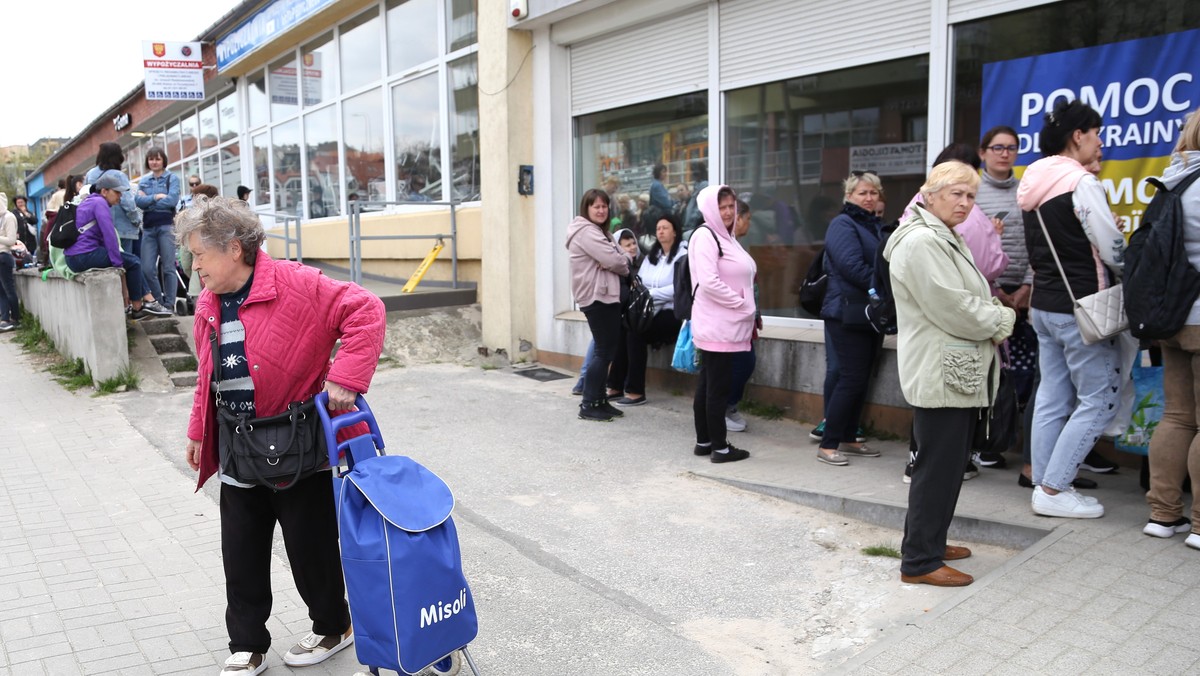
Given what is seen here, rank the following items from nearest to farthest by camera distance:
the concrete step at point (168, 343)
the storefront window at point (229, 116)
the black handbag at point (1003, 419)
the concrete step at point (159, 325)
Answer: the black handbag at point (1003, 419) → the concrete step at point (168, 343) → the concrete step at point (159, 325) → the storefront window at point (229, 116)

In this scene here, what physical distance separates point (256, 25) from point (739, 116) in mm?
11291

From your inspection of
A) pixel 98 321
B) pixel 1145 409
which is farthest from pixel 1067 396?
Result: pixel 98 321

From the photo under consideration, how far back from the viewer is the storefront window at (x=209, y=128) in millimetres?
20000

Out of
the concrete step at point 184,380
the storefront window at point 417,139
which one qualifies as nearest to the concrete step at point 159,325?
the concrete step at point 184,380

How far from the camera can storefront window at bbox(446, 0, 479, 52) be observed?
35.9 ft

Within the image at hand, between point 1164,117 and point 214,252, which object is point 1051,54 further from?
point 214,252

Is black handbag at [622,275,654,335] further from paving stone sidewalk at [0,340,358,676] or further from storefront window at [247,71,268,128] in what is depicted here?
storefront window at [247,71,268,128]

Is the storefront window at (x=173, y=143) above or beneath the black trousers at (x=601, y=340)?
above

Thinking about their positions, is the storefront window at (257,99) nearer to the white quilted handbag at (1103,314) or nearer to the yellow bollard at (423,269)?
the yellow bollard at (423,269)

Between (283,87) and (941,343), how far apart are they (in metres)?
15.0

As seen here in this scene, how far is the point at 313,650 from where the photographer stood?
3490 millimetres

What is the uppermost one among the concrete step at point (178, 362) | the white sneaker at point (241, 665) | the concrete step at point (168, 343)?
the concrete step at point (168, 343)

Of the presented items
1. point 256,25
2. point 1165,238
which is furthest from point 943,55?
point 256,25

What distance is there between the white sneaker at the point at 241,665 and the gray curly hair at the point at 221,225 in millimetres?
1468
